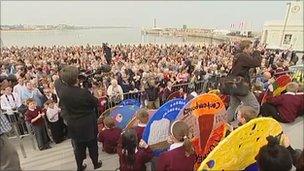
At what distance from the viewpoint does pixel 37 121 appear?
17.1ft

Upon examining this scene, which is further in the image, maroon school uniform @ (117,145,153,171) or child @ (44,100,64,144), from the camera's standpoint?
child @ (44,100,64,144)

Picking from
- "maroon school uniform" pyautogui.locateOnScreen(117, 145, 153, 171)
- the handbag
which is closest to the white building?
the handbag

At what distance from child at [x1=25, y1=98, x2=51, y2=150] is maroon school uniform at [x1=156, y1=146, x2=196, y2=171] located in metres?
3.11

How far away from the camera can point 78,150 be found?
Answer: 3.95 m

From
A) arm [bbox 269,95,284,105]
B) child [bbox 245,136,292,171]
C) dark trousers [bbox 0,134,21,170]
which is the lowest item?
arm [bbox 269,95,284,105]

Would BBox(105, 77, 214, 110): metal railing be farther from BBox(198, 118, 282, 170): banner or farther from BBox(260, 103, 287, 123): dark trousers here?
BBox(198, 118, 282, 170): banner

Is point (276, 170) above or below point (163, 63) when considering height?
above

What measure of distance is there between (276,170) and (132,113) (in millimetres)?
3206

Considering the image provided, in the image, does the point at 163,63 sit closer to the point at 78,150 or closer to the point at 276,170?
the point at 78,150

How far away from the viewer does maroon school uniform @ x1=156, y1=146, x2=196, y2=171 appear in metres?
2.80

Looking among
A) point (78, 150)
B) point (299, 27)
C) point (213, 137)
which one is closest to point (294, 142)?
point (213, 137)

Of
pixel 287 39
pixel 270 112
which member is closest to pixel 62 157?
pixel 270 112

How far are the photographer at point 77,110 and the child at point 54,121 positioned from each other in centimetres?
165

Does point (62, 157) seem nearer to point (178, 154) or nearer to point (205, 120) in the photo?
point (205, 120)
